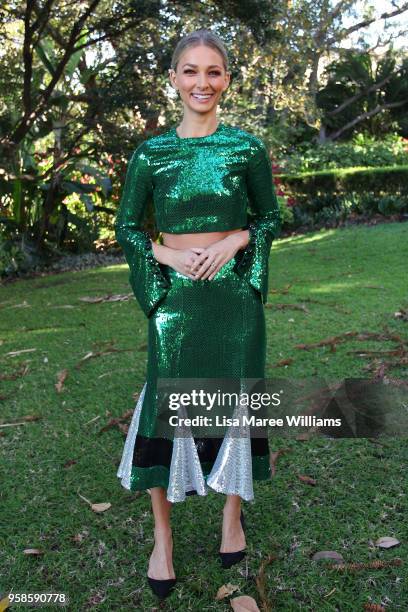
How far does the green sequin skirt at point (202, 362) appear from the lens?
200cm

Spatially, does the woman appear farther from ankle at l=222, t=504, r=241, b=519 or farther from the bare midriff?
ankle at l=222, t=504, r=241, b=519

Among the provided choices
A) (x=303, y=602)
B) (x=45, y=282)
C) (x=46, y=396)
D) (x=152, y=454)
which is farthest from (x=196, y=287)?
(x=45, y=282)

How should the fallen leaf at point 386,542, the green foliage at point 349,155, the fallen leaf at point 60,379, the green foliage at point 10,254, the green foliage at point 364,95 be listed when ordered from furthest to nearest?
the green foliage at point 364,95
the green foliage at point 349,155
the green foliage at point 10,254
the fallen leaf at point 60,379
the fallen leaf at point 386,542

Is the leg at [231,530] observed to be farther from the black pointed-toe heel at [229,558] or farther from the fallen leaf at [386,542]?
the fallen leaf at [386,542]

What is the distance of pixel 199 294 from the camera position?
78.2 inches

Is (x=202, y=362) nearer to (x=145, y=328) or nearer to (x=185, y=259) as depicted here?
(x=185, y=259)

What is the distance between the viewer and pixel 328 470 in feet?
9.25

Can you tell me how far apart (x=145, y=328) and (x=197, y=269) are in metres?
3.25

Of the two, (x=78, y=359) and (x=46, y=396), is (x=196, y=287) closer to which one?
(x=46, y=396)

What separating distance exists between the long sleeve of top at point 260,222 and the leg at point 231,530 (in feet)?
2.32

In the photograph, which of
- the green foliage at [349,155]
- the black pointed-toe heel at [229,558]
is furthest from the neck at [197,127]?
the green foliage at [349,155]

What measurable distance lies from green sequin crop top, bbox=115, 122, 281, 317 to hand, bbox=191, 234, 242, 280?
2.3 inches

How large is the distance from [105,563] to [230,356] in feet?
2.89

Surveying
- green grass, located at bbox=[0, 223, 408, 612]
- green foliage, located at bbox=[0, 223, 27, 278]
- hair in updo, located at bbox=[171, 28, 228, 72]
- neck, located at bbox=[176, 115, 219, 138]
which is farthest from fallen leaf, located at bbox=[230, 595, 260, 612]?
green foliage, located at bbox=[0, 223, 27, 278]
